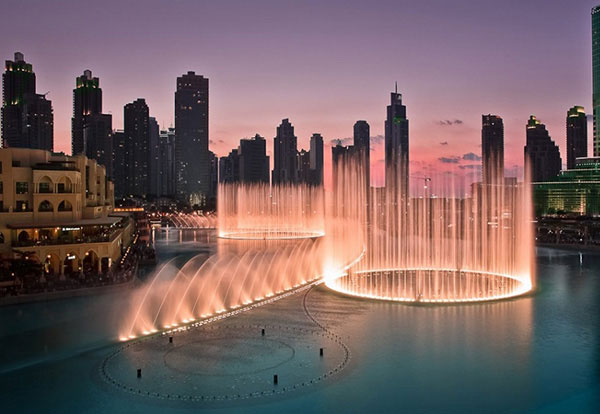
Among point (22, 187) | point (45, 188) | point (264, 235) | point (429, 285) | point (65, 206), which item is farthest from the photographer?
point (264, 235)

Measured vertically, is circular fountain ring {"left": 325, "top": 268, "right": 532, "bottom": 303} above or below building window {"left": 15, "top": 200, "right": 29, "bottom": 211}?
below

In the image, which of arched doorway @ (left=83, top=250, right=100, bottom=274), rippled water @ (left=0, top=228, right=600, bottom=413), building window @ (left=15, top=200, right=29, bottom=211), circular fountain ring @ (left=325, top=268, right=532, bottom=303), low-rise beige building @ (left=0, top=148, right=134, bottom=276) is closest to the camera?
rippled water @ (left=0, top=228, right=600, bottom=413)

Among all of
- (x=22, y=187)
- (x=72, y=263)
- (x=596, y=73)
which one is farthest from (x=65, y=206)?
(x=596, y=73)

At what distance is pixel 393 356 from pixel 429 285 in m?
15.9

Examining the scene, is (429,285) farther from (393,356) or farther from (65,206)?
(65,206)

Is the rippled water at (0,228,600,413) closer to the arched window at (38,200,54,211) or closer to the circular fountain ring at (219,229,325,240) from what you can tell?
the arched window at (38,200,54,211)

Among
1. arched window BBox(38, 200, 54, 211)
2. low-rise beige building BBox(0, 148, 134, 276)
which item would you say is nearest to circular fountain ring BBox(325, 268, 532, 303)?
low-rise beige building BBox(0, 148, 134, 276)

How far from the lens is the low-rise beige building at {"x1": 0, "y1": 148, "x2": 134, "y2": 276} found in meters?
37.5

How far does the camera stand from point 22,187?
39.0m

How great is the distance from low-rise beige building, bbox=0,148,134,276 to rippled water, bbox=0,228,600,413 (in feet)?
27.6

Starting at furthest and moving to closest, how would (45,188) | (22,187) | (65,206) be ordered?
(65,206), (45,188), (22,187)

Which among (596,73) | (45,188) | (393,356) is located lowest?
(393,356)

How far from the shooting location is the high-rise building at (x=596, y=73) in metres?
150

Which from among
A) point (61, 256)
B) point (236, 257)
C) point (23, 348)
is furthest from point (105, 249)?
point (23, 348)
